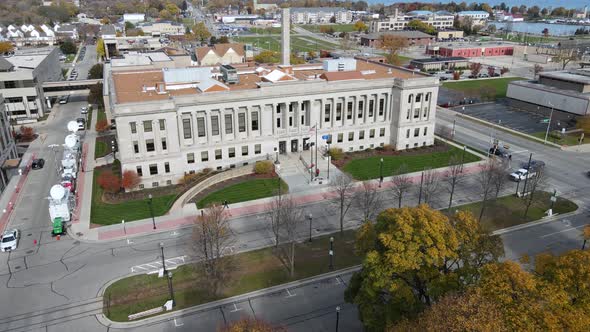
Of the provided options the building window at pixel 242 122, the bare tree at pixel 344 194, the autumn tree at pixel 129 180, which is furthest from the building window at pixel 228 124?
the bare tree at pixel 344 194

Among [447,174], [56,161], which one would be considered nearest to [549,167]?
[447,174]

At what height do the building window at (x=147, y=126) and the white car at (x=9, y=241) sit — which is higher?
the building window at (x=147, y=126)

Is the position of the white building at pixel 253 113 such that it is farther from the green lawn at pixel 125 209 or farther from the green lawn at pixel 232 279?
the green lawn at pixel 232 279

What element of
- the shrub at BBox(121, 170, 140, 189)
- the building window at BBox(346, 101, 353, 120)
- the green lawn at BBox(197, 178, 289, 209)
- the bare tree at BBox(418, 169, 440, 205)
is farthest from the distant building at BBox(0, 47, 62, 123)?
the bare tree at BBox(418, 169, 440, 205)

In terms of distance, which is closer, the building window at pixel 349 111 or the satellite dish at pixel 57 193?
the satellite dish at pixel 57 193

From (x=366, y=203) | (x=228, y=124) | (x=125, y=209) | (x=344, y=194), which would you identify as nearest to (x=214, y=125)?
(x=228, y=124)

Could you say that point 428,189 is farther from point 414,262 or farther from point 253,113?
point 253,113

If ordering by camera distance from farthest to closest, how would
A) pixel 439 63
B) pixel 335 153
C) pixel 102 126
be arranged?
1. pixel 439 63
2. pixel 102 126
3. pixel 335 153

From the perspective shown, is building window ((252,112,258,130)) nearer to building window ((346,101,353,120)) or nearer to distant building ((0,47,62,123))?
building window ((346,101,353,120))
